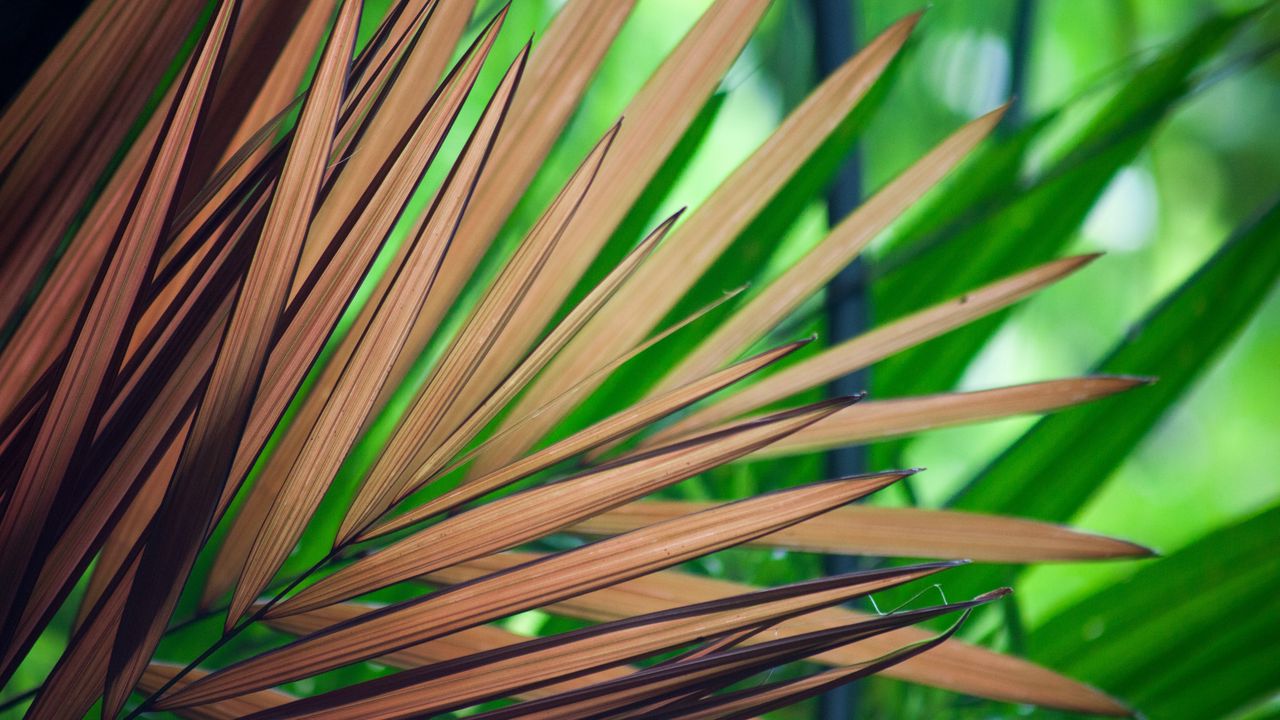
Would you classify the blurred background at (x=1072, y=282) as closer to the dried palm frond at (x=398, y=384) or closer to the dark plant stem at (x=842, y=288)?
the dark plant stem at (x=842, y=288)

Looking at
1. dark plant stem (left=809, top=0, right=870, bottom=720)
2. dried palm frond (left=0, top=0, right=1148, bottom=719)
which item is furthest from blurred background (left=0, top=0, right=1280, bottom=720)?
dried palm frond (left=0, top=0, right=1148, bottom=719)

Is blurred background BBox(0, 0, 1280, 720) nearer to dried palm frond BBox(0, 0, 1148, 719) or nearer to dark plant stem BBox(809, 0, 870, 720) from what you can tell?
dark plant stem BBox(809, 0, 870, 720)

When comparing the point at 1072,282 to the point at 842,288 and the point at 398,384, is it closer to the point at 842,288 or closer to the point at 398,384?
the point at 842,288

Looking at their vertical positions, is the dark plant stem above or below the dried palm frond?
above

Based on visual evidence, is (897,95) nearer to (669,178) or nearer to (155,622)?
(669,178)

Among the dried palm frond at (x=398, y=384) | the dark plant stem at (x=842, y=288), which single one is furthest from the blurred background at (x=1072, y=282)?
the dried palm frond at (x=398, y=384)

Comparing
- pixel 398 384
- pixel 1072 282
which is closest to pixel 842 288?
pixel 1072 282
